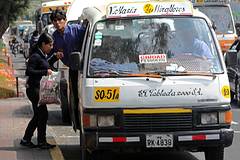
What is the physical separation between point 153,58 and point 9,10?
71.5ft

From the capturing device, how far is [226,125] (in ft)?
25.3

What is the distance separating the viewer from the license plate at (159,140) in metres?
7.52

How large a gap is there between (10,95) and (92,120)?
10522mm

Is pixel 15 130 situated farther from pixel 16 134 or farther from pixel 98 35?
pixel 98 35

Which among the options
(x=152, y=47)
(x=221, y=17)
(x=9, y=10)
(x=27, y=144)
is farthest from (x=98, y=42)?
(x=9, y=10)

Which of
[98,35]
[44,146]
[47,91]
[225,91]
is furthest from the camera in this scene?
[44,146]

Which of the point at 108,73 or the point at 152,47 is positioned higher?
the point at 152,47

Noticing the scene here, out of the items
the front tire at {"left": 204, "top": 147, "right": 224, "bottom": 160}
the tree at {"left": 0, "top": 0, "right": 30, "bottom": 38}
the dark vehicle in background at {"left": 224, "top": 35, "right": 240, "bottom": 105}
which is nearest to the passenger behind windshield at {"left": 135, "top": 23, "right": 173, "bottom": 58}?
the front tire at {"left": 204, "top": 147, "right": 224, "bottom": 160}

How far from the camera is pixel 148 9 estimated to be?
8273 millimetres

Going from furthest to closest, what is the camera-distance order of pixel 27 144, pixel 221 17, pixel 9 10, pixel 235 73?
pixel 9 10 → pixel 221 17 → pixel 235 73 → pixel 27 144

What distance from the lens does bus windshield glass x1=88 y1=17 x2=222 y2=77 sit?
313 inches

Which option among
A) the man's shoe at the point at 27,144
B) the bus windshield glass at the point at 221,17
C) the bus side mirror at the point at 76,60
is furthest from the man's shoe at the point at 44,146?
the bus windshield glass at the point at 221,17

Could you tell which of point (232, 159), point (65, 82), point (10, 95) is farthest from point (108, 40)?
point (10, 95)

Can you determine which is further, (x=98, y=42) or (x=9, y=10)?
(x=9, y=10)
